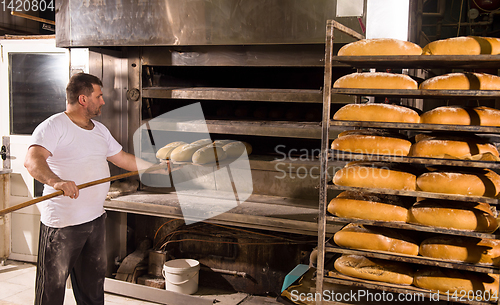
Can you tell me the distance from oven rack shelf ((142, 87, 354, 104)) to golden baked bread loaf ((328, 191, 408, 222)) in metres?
0.93

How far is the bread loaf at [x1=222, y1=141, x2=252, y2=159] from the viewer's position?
2957 millimetres

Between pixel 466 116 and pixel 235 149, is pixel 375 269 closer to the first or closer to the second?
pixel 466 116

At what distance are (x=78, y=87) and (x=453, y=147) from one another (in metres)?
2.05

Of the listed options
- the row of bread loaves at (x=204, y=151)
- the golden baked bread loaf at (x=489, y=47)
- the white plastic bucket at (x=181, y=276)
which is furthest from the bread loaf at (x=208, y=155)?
the golden baked bread loaf at (x=489, y=47)

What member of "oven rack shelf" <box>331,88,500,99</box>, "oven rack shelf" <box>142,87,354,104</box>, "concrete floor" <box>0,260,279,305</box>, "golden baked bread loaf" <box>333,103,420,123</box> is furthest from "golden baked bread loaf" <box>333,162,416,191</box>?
"concrete floor" <box>0,260,279,305</box>

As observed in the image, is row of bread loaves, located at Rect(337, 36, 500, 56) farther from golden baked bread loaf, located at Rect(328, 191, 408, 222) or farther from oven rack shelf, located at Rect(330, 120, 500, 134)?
golden baked bread loaf, located at Rect(328, 191, 408, 222)

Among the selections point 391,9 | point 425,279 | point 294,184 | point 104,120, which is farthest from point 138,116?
point 425,279

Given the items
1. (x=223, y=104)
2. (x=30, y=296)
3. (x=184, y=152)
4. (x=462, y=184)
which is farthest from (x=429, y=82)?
(x=30, y=296)

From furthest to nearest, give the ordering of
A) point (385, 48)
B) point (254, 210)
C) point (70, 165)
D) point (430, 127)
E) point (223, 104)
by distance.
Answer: point (223, 104)
point (254, 210)
point (70, 165)
point (385, 48)
point (430, 127)

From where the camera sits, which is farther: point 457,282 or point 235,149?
point 235,149

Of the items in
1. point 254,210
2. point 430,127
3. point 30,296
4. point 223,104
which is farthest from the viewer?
point 223,104

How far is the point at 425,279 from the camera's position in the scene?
1703mm

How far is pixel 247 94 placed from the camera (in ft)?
9.34

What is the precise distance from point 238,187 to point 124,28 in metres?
1.49
